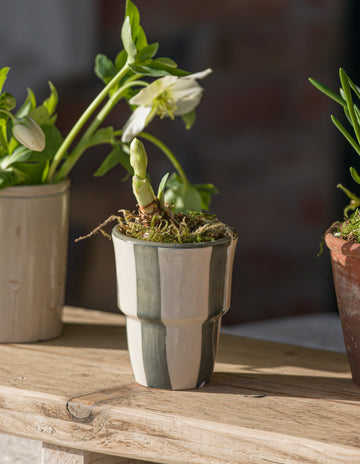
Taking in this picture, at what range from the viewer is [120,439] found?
25.8 inches

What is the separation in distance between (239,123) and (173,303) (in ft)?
5.70

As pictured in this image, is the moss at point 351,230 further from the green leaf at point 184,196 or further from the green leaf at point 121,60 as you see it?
the green leaf at point 121,60

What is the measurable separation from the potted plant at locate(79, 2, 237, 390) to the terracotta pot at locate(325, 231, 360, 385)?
0.11 m

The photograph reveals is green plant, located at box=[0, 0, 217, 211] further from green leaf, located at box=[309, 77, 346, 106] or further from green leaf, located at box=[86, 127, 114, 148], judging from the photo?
green leaf, located at box=[309, 77, 346, 106]

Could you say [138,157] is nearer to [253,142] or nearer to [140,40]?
[140,40]

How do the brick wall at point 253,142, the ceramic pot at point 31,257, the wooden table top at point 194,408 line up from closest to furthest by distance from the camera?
the wooden table top at point 194,408 → the ceramic pot at point 31,257 → the brick wall at point 253,142

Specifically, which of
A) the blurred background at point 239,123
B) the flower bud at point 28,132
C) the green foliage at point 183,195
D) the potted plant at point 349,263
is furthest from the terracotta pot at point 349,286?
the blurred background at point 239,123

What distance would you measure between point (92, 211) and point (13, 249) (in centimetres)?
169

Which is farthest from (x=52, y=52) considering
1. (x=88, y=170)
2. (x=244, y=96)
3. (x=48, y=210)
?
(x=48, y=210)

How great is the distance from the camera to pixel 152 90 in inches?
30.7

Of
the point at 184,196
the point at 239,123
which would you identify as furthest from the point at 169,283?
the point at 239,123

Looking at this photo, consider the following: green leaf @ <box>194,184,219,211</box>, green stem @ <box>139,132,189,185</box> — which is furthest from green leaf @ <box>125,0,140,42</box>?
green leaf @ <box>194,184,219,211</box>

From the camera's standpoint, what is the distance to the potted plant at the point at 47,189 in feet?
2.62

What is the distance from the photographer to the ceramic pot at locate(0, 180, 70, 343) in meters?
0.82
